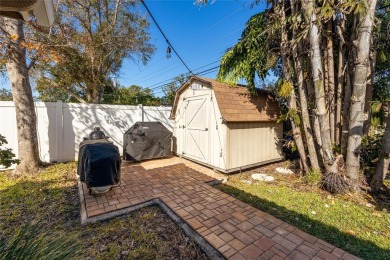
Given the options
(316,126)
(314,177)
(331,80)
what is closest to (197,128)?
(316,126)

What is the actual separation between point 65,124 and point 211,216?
218 inches

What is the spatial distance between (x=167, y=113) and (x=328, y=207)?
626 centimetres

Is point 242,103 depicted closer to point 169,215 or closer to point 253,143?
point 253,143

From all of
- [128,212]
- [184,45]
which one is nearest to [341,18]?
[128,212]

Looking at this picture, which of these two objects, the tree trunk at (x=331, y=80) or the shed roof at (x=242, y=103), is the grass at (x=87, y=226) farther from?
the tree trunk at (x=331, y=80)

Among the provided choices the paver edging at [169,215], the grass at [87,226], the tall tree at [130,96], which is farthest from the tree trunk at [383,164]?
the tall tree at [130,96]

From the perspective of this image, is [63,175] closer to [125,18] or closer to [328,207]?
[328,207]

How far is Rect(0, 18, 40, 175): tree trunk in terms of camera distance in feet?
15.4

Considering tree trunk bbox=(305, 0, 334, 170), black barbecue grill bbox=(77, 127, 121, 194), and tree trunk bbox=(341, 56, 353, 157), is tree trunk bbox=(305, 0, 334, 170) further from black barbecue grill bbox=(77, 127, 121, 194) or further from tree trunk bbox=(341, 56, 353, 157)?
black barbecue grill bbox=(77, 127, 121, 194)

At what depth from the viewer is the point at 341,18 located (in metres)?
4.07

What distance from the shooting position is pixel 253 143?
5.62 m

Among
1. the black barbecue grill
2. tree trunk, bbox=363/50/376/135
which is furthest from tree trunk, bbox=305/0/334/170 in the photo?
the black barbecue grill

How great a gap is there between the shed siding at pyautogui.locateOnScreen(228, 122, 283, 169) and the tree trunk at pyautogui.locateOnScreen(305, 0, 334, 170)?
1762 millimetres

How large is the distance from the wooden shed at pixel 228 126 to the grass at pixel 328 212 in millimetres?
987
